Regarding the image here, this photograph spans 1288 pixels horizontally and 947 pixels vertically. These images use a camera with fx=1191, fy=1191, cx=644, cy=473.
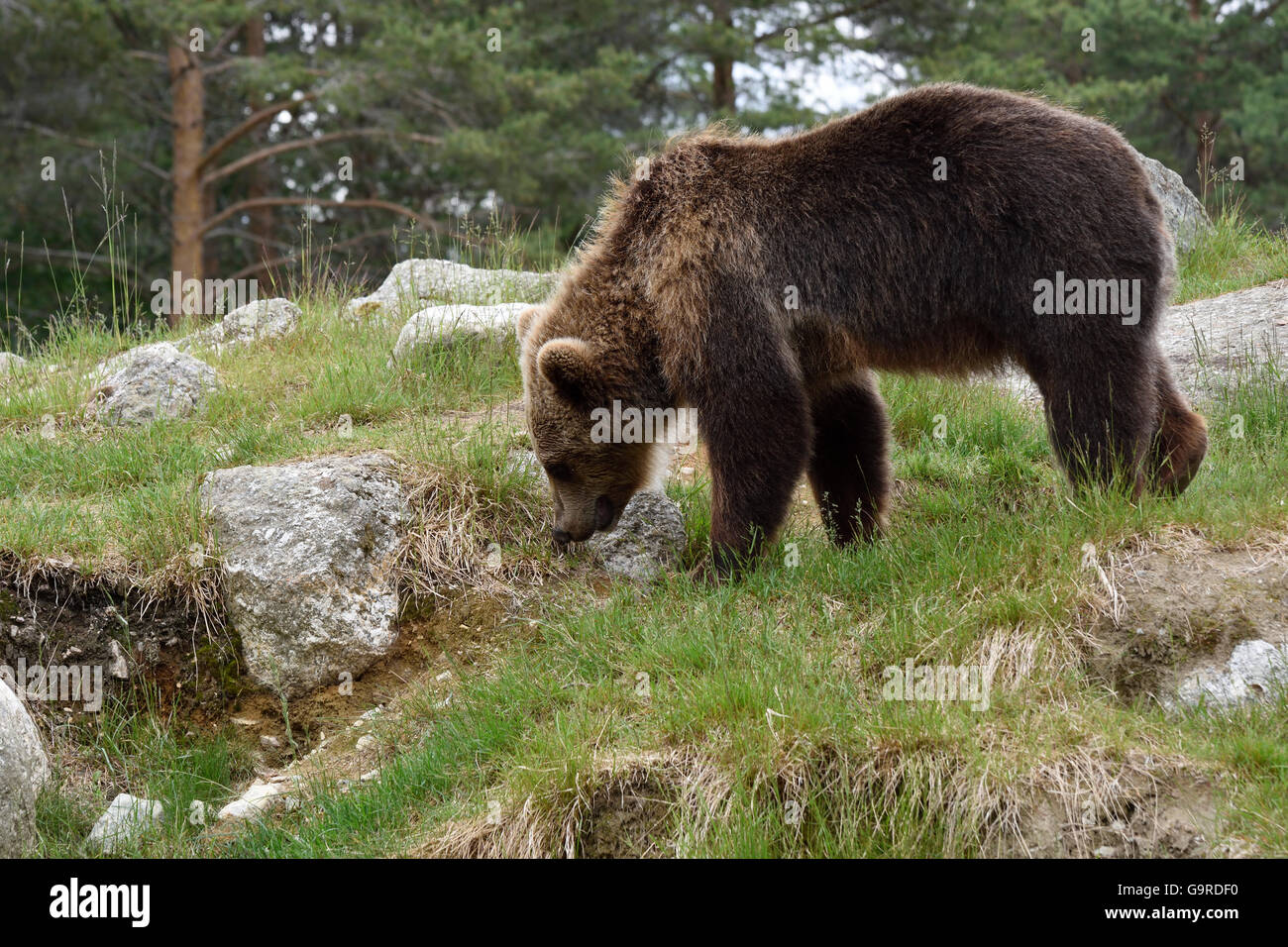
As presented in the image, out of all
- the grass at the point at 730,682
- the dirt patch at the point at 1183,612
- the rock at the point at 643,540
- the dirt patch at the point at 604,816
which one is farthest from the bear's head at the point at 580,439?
the dirt patch at the point at 1183,612

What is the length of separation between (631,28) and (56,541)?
15.6 meters

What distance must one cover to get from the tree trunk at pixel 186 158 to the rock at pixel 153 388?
30.6ft

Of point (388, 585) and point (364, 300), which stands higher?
point (364, 300)

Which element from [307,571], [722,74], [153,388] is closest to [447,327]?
[153,388]

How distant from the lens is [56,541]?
5.80 metres

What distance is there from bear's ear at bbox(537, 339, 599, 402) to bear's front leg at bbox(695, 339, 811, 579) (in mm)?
610

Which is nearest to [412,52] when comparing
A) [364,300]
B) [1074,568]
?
[364,300]

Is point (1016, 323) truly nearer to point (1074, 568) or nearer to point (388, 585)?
point (1074, 568)

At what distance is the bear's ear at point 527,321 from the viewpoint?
6273mm

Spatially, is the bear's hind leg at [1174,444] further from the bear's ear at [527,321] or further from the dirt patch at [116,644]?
the dirt patch at [116,644]

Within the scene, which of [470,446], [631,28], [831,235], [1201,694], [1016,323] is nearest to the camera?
[1201,694]

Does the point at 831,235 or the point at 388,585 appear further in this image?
the point at 388,585

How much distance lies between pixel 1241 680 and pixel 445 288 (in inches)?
258

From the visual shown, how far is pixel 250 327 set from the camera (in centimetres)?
877
